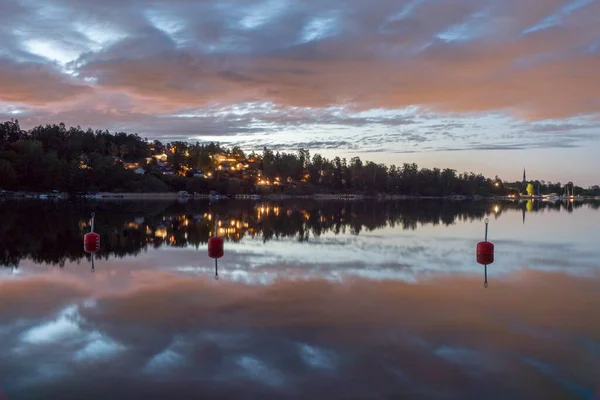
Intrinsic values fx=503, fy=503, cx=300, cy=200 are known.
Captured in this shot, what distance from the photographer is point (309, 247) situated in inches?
1040

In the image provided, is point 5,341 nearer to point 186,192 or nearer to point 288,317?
point 288,317

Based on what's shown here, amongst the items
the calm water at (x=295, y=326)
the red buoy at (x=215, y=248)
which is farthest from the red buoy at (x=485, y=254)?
the red buoy at (x=215, y=248)

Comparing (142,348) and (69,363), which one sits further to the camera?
(142,348)

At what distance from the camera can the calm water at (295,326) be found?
818 centimetres

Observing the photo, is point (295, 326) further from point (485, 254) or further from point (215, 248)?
point (485, 254)

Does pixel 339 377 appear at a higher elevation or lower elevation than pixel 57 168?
lower

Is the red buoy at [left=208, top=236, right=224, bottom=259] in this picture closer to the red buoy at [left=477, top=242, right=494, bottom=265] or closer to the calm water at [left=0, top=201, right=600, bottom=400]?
the calm water at [left=0, top=201, right=600, bottom=400]

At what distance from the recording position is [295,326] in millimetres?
11352

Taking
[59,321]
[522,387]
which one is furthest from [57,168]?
[522,387]

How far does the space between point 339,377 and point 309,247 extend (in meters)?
18.0

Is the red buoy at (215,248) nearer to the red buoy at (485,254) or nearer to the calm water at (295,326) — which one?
the calm water at (295,326)

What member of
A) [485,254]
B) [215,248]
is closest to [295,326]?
[215,248]

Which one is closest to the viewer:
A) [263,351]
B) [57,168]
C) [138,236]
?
[263,351]

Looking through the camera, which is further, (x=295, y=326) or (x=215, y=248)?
(x=215, y=248)
